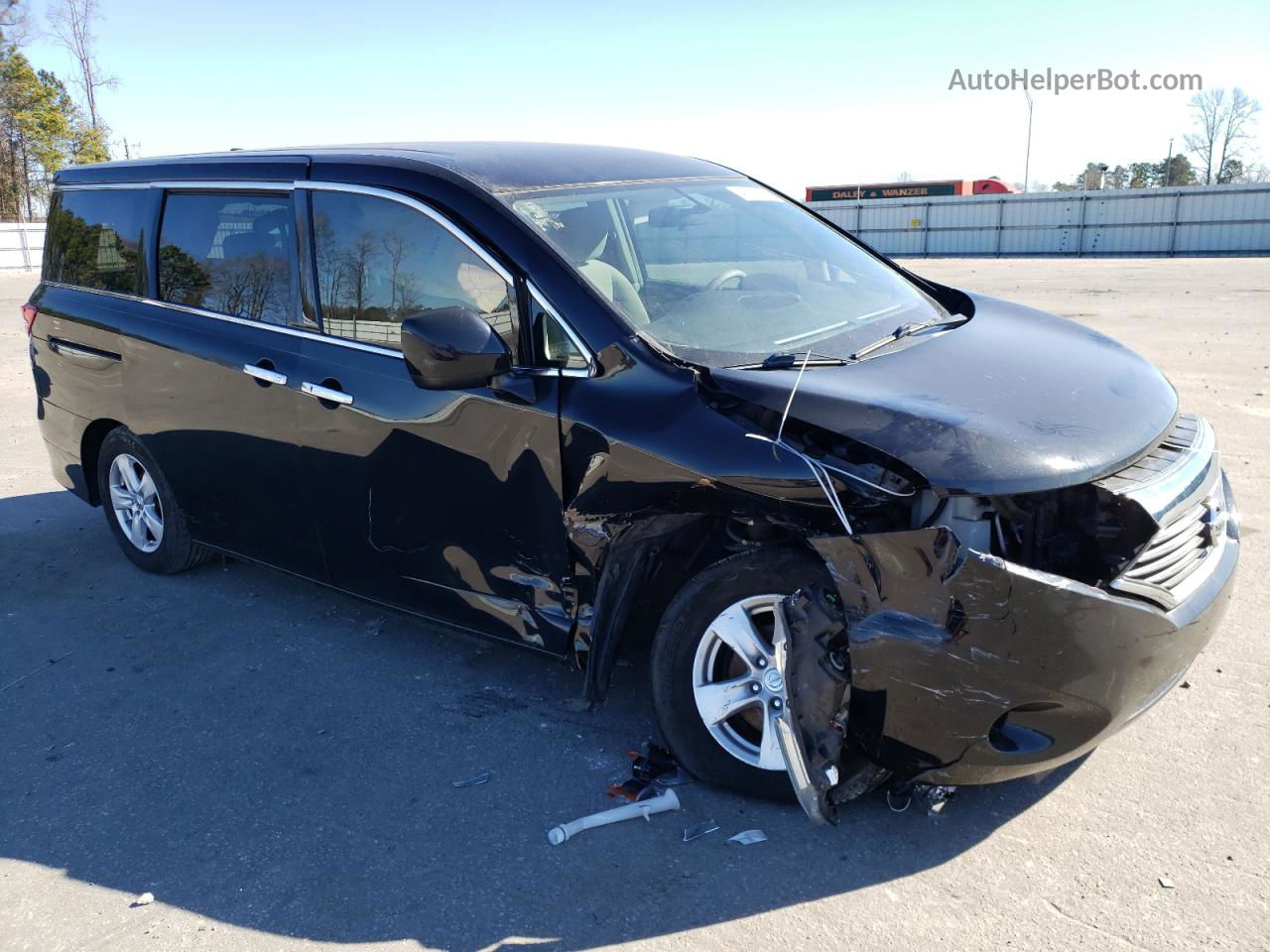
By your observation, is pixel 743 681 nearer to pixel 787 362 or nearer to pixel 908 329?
pixel 787 362

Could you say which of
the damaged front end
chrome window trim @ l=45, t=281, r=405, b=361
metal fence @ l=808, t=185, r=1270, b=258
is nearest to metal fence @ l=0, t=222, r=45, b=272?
metal fence @ l=808, t=185, r=1270, b=258

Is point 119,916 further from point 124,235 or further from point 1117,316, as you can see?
point 1117,316

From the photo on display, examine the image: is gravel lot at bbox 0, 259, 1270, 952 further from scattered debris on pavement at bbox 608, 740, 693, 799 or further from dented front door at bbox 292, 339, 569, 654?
dented front door at bbox 292, 339, 569, 654

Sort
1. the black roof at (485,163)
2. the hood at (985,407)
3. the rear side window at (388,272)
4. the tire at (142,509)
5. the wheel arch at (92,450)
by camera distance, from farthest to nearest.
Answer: the wheel arch at (92,450) → the tire at (142,509) → the black roof at (485,163) → the rear side window at (388,272) → the hood at (985,407)

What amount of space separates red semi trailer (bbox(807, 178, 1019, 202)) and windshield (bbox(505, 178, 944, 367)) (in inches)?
1969

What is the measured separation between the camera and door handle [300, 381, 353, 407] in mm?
3852

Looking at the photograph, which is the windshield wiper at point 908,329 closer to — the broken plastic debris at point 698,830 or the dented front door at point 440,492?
the dented front door at point 440,492

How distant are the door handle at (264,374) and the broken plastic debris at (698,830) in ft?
7.61

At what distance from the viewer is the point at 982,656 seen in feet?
8.57

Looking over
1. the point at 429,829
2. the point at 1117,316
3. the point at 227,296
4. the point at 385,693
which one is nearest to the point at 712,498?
the point at 429,829

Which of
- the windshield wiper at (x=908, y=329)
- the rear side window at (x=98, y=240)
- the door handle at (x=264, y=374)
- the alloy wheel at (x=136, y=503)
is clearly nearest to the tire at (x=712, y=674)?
the windshield wiper at (x=908, y=329)

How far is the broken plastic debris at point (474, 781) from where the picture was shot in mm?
3414

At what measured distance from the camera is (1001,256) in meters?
41.3

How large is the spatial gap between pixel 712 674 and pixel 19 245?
4039 centimetres
